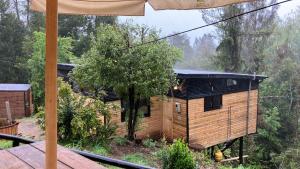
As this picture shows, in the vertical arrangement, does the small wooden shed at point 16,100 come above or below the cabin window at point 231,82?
below

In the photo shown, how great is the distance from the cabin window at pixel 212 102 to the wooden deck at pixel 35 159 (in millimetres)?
9305

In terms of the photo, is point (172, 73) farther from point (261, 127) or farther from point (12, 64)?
point (12, 64)

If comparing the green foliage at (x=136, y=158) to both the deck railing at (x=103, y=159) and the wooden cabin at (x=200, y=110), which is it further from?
the deck railing at (x=103, y=159)

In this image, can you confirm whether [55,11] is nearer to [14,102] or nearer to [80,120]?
[80,120]

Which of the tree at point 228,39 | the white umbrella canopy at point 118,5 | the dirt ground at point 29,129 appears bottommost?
the dirt ground at point 29,129

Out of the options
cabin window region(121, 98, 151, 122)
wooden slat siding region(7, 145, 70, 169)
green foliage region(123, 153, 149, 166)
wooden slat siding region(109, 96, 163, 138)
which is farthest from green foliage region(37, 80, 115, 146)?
wooden slat siding region(7, 145, 70, 169)

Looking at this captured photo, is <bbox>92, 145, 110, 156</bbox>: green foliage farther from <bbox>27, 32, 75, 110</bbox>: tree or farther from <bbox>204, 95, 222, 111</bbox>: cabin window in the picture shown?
<bbox>27, 32, 75, 110</bbox>: tree

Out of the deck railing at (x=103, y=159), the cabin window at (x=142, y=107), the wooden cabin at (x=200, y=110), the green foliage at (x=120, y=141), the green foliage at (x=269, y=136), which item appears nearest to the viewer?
the deck railing at (x=103, y=159)

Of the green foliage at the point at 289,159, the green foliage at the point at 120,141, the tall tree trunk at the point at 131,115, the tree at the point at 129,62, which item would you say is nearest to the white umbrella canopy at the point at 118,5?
the tree at the point at 129,62

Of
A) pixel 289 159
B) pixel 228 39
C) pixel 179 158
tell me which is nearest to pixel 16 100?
pixel 179 158

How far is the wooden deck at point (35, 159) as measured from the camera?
5.74 feet

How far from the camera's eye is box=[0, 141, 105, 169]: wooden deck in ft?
5.74

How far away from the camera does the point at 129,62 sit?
7.97 meters

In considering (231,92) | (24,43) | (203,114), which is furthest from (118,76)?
(24,43)
